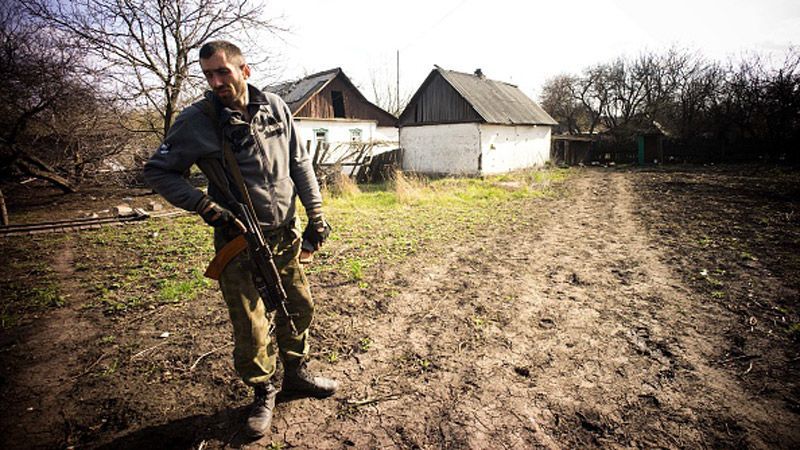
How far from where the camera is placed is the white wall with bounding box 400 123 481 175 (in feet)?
55.3

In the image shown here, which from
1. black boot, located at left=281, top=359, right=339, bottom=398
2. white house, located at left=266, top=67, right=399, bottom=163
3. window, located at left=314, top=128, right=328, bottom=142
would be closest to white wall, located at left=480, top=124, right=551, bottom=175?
white house, located at left=266, top=67, right=399, bottom=163

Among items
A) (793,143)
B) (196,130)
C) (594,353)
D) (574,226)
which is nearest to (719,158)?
(793,143)

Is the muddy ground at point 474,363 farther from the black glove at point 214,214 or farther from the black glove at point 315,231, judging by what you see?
the black glove at point 214,214

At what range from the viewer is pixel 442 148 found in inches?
707

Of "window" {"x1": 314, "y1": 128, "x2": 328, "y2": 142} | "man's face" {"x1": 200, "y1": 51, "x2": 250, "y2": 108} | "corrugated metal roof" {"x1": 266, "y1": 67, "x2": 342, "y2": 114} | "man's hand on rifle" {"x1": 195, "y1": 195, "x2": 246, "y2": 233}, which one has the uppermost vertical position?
"corrugated metal roof" {"x1": 266, "y1": 67, "x2": 342, "y2": 114}

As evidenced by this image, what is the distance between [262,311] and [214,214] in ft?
2.29

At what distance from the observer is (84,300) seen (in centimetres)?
390

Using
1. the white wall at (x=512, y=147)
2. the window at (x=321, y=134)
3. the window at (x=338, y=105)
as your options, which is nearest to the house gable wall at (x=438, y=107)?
the white wall at (x=512, y=147)

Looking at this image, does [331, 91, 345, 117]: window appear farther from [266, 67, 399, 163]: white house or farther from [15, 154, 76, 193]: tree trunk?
[15, 154, 76, 193]: tree trunk

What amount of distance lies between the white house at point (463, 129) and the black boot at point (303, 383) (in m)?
15.4

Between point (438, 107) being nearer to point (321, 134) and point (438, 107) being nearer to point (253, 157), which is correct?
point (321, 134)

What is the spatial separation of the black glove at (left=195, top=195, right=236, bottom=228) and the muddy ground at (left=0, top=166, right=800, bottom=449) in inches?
50.0

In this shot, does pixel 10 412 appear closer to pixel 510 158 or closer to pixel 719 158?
pixel 510 158

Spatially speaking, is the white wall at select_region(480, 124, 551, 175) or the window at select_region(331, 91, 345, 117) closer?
the white wall at select_region(480, 124, 551, 175)
